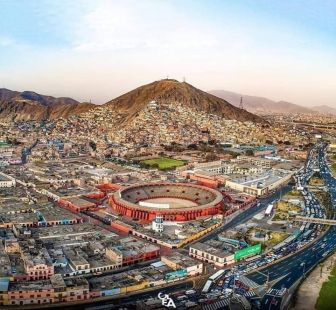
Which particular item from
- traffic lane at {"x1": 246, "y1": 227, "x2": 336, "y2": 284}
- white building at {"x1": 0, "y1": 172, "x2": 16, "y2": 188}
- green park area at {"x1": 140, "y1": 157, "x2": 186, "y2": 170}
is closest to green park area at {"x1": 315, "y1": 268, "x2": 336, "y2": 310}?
traffic lane at {"x1": 246, "y1": 227, "x2": 336, "y2": 284}

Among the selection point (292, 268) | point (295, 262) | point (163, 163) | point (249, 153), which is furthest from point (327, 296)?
point (249, 153)

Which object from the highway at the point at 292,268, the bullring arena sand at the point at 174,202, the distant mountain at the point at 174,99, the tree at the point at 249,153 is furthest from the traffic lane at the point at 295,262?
the distant mountain at the point at 174,99

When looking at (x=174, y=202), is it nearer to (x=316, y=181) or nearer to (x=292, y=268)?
(x=292, y=268)

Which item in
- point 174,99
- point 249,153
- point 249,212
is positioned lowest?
point 249,212

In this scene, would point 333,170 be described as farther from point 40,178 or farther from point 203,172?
point 40,178

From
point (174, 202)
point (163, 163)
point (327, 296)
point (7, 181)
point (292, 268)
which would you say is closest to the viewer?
point (327, 296)

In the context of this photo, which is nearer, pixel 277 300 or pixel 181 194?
pixel 277 300

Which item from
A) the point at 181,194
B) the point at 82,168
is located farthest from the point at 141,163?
the point at 181,194
